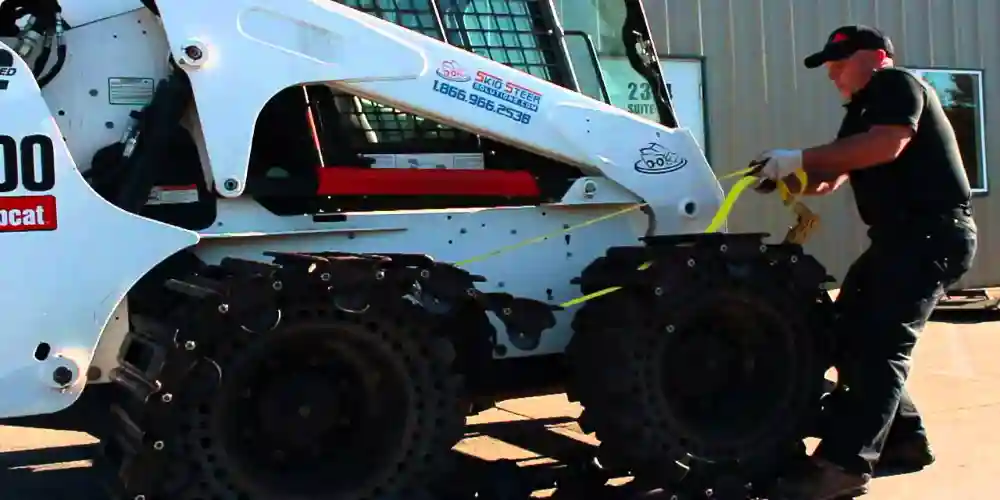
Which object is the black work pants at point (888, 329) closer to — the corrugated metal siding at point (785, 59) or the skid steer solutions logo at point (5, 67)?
the skid steer solutions logo at point (5, 67)

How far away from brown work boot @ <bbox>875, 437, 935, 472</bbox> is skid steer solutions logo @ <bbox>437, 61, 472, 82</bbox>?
9.24 feet

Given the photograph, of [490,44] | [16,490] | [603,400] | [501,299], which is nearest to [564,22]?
[490,44]

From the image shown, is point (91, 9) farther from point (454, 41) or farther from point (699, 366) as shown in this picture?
point (699, 366)

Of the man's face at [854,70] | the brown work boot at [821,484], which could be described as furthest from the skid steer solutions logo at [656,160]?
the brown work boot at [821,484]

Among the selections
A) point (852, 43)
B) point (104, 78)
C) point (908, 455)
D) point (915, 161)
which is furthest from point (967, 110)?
point (104, 78)

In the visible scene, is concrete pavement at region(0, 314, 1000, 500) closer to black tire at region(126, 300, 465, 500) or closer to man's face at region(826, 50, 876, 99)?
black tire at region(126, 300, 465, 500)

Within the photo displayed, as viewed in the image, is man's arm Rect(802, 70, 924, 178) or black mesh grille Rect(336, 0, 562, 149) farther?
black mesh grille Rect(336, 0, 562, 149)

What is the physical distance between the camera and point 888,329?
4.47 m

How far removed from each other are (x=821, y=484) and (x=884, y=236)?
3.79 feet

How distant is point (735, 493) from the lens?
429 centimetres

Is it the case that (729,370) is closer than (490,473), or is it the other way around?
(490,473)

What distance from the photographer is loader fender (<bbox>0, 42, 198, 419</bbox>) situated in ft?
12.4

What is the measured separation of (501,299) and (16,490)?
9.14ft

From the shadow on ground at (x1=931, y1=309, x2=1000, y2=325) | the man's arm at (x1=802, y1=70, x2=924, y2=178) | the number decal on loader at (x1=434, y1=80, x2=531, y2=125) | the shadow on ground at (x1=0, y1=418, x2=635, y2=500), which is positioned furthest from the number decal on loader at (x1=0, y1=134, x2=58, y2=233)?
the shadow on ground at (x1=931, y1=309, x2=1000, y2=325)
